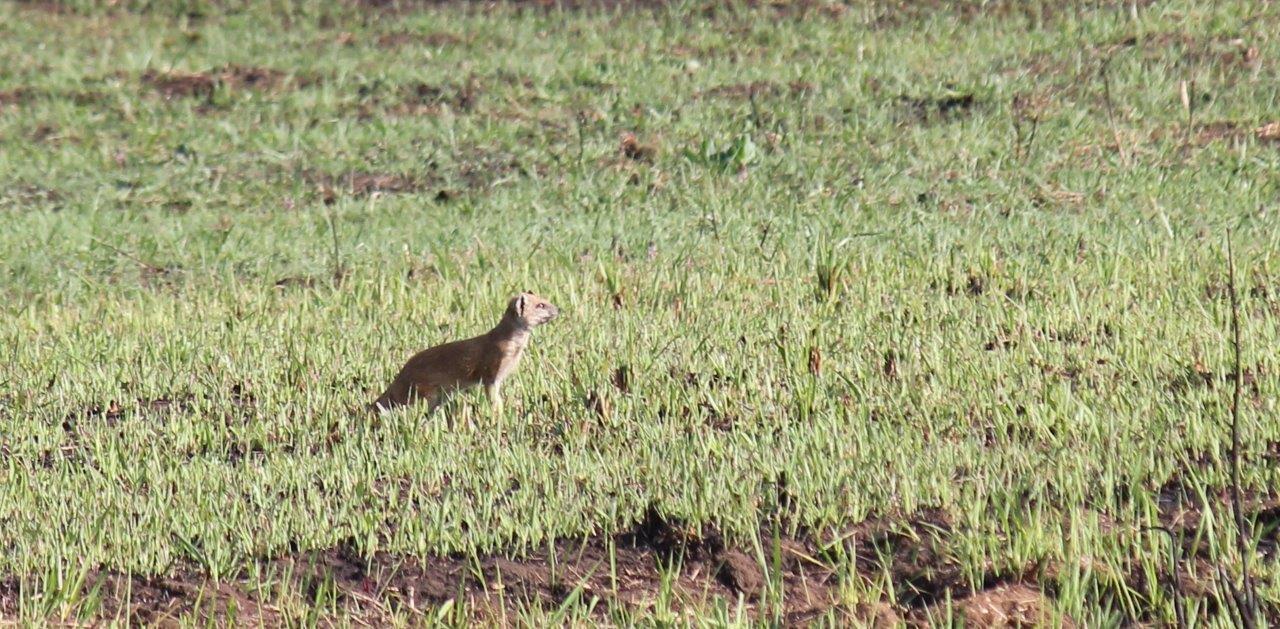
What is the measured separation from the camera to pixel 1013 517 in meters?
4.29

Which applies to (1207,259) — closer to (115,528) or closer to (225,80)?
(115,528)

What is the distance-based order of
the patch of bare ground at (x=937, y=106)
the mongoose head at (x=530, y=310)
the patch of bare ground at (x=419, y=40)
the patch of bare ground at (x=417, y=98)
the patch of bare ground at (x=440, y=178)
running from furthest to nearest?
1. the patch of bare ground at (x=419, y=40)
2. the patch of bare ground at (x=417, y=98)
3. the patch of bare ground at (x=937, y=106)
4. the patch of bare ground at (x=440, y=178)
5. the mongoose head at (x=530, y=310)

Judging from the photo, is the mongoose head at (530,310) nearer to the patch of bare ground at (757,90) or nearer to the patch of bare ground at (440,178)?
the patch of bare ground at (440,178)

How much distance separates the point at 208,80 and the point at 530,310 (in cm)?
680

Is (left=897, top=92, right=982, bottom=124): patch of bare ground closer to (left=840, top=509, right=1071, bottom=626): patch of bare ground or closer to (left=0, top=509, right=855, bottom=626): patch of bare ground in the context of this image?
(left=840, top=509, right=1071, bottom=626): patch of bare ground

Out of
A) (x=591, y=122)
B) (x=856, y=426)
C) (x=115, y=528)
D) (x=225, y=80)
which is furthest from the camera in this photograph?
(x=225, y=80)

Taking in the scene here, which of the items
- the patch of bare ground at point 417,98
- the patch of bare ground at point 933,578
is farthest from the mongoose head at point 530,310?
the patch of bare ground at point 417,98

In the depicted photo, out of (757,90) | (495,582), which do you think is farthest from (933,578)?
(757,90)

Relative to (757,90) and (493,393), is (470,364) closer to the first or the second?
(493,393)

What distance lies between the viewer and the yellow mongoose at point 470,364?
5922mm

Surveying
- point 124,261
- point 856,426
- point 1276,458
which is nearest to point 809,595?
point 856,426

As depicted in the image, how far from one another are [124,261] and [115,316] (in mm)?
1490

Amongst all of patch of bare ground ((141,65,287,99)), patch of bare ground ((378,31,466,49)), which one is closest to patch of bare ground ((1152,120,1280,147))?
patch of bare ground ((378,31,466,49))

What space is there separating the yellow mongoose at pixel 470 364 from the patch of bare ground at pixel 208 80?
642 cm
